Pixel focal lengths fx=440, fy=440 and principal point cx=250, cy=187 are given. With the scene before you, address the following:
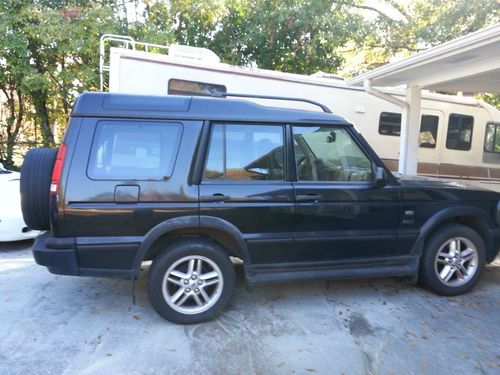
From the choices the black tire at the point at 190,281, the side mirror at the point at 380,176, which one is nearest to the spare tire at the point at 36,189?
the black tire at the point at 190,281

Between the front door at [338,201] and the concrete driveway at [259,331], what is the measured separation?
59 cm

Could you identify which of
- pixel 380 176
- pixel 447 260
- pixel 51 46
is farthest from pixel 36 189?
pixel 51 46

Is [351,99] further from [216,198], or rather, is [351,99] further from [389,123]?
[216,198]

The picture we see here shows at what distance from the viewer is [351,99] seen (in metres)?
8.24

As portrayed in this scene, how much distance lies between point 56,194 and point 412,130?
629 centimetres

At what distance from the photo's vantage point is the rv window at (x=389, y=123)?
872 cm

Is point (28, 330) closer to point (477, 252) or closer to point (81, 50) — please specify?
point (477, 252)

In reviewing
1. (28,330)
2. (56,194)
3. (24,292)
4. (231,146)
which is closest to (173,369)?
(28,330)

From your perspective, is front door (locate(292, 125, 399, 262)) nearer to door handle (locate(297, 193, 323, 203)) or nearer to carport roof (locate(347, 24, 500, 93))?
door handle (locate(297, 193, 323, 203))

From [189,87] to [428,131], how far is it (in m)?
5.13

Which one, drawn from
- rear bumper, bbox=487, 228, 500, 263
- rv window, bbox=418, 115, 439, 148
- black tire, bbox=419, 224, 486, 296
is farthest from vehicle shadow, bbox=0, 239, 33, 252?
rv window, bbox=418, 115, 439, 148

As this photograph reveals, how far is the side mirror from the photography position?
406cm

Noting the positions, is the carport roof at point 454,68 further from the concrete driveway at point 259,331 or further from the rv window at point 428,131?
the concrete driveway at point 259,331

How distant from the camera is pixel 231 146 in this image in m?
3.80
